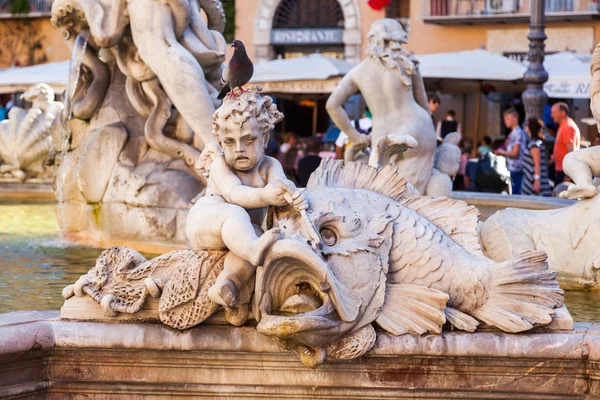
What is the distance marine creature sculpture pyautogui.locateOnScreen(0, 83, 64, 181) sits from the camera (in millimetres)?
12133

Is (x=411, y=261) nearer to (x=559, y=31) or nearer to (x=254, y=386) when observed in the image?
(x=254, y=386)

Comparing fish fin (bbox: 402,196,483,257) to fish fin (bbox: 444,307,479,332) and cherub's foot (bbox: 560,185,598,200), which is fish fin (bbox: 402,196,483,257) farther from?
cherub's foot (bbox: 560,185,598,200)

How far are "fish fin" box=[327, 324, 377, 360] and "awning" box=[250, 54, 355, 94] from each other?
16532mm

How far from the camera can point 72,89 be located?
25.4 feet

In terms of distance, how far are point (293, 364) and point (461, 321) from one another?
20.6 inches

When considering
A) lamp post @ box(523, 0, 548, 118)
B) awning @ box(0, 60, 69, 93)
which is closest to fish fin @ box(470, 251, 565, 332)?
lamp post @ box(523, 0, 548, 118)

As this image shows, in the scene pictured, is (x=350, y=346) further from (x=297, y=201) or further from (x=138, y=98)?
(x=138, y=98)

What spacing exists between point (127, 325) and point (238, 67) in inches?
64.4

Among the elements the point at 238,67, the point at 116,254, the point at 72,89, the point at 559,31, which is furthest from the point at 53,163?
the point at 559,31

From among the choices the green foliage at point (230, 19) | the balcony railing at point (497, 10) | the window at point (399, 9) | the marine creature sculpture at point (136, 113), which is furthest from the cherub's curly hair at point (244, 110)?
the green foliage at point (230, 19)

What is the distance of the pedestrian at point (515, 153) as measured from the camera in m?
13.9

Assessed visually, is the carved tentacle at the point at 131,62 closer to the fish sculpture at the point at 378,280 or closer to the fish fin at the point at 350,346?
the fish sculpture at the point at 378,280

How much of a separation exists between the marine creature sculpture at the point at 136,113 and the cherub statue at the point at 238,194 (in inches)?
127

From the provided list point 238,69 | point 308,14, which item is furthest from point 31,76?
point 308,14
